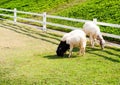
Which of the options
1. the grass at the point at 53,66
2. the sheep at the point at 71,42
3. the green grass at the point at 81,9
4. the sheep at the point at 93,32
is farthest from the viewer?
the green grass at the point at 81,9

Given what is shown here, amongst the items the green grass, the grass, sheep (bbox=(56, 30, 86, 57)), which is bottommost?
the grass

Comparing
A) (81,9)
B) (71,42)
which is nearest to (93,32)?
(71,42)

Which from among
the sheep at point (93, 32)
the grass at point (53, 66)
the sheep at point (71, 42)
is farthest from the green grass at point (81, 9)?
the sheep at point (71, 42)

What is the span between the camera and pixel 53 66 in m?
8.77

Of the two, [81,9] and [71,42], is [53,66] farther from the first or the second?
[81,9]

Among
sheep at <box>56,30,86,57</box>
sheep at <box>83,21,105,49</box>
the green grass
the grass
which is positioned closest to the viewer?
the grass

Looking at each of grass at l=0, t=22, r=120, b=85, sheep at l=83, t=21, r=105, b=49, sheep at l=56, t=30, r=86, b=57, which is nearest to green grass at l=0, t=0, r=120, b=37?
sheep at l=83, t=21, r=105, b=49

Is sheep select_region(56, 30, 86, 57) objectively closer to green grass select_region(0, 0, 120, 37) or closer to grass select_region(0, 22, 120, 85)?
grass select_region(0, 22, 120, 85)

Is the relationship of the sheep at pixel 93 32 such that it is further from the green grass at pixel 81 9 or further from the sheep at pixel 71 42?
the green grass at pixel 81 9

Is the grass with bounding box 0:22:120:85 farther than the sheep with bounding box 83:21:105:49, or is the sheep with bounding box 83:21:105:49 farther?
the sheep with bounding box 83:21:105:49

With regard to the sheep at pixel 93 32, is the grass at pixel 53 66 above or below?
below

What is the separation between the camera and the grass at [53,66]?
7.46m

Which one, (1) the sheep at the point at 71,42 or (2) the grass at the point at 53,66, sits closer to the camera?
(2) the grass at the point at 53,66

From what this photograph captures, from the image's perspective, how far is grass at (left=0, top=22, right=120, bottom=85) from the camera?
7461 millimetres
